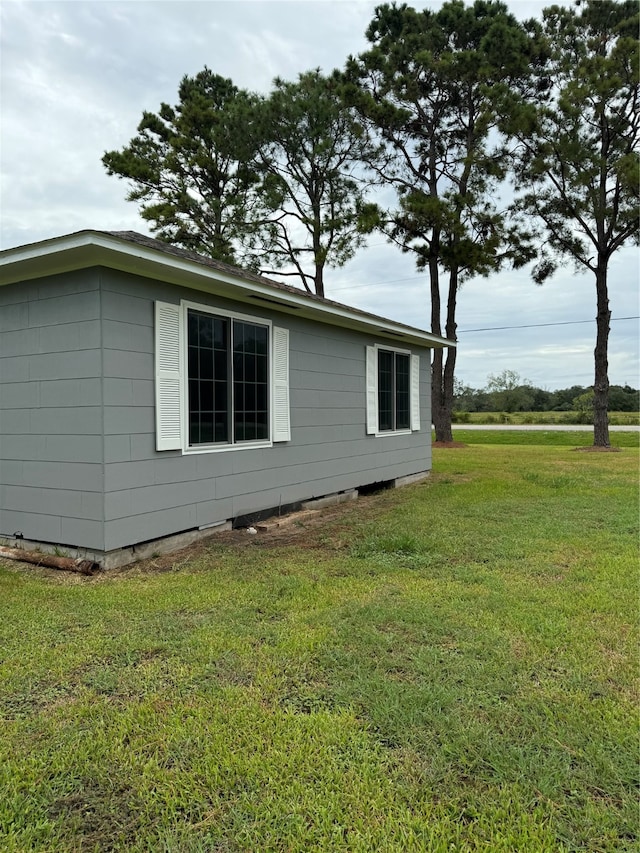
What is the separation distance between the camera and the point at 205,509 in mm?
5164

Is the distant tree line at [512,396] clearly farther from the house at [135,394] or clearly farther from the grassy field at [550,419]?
the house at [135,394]

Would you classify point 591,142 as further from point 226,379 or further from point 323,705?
point 323,705

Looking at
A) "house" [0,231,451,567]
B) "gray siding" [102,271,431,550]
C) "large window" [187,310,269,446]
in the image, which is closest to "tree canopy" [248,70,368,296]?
"gray siding" [102,271,431,550]

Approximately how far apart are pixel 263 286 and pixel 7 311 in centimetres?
227

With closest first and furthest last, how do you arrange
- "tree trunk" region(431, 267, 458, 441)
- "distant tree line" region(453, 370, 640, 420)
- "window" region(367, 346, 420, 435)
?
"window" region(367, 346, 420, 435) < "tree trunk" region(431, 267, 458, 441) < "distant tree line" region(453, 370, 640, 420)

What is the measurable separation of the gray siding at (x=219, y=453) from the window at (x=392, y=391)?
0.21 meters

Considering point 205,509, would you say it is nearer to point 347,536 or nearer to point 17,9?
point 347,536

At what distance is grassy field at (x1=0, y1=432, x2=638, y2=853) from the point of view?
1614 millimetres

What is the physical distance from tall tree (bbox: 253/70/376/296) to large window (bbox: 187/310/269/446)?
11405 mm

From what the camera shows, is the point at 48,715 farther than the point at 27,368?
No

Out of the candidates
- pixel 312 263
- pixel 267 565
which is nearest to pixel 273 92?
pixel 312 263

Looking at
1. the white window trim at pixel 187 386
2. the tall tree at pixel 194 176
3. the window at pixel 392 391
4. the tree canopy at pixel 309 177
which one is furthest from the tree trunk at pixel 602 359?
the white window trim at pixel 187 386

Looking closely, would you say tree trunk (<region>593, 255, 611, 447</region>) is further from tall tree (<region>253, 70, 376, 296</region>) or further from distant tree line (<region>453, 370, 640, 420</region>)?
distant tree line (<region>453, 370, 640, 420</region>)

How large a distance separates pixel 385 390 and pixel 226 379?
3811 mm
